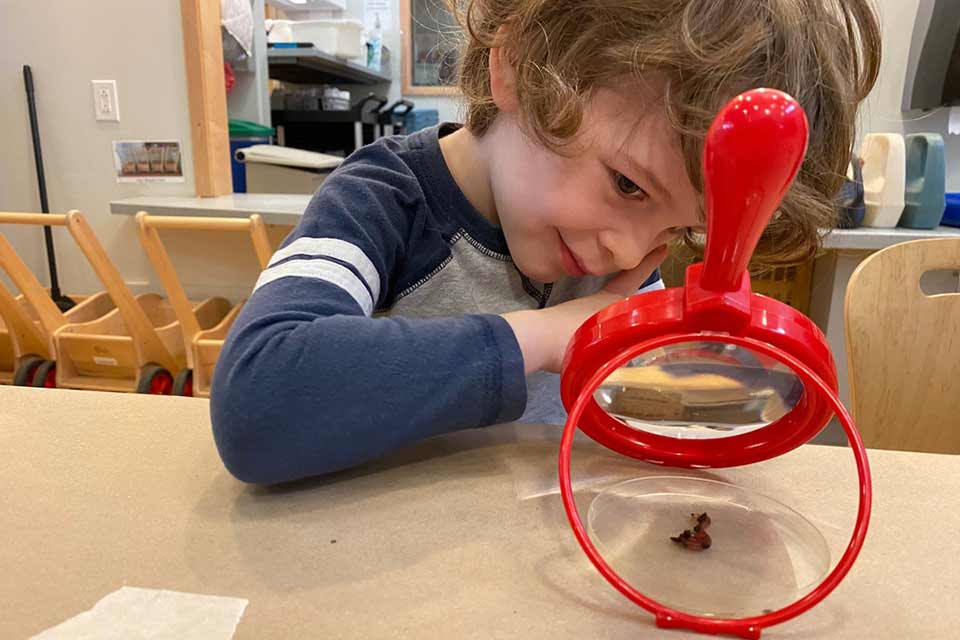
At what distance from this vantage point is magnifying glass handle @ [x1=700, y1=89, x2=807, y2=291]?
0.21m

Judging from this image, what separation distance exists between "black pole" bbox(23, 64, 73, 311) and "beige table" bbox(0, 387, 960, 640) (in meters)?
1.74

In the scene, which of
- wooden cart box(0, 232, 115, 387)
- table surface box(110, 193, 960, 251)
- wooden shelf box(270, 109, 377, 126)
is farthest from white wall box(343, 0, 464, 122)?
wooden cart box(0, 232, 115, 387)

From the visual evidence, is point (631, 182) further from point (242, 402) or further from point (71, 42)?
point (71, 42)

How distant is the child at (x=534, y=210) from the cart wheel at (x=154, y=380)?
1239 mm

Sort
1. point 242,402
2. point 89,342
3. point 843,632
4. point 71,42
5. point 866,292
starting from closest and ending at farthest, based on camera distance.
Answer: point 843,632
point 242,402
point 866,292
point 89,342
point 71,42

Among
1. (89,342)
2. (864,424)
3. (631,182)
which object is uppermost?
(631,182)

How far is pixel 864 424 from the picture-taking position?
0.77 m

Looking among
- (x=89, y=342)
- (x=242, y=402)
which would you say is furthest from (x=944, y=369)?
(x=89, y=342)

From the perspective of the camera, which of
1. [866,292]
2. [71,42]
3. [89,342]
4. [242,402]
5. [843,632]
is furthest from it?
[71,42]

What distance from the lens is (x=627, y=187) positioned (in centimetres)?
48

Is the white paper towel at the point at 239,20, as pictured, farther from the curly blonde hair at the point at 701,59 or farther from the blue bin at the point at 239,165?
the curly blonde hair at the point at 701,59

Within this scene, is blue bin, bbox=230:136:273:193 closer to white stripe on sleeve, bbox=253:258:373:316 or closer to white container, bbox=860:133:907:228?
white container, bbox=860:133:907:228

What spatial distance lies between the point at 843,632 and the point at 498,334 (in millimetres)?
237

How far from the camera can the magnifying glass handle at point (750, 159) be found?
0.70 feet
